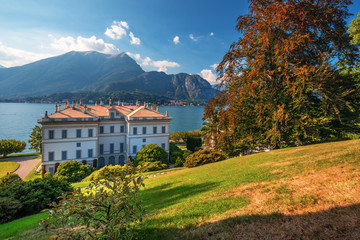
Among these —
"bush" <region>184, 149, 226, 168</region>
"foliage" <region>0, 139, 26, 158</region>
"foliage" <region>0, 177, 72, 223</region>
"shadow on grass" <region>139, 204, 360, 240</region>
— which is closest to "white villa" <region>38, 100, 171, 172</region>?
"foliage" <region>0, 177, 72, 223</region>

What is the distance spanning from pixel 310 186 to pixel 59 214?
7.85m

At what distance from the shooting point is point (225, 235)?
4.45 metres

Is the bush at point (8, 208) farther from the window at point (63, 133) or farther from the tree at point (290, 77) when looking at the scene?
the window at point (63, 133)

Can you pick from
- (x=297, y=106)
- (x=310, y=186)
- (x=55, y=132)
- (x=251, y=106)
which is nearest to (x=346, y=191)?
(x=310, y=186)

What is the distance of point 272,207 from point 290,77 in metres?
12.6

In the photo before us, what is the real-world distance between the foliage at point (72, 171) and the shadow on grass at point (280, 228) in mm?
22859

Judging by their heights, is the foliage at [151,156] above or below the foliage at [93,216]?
below

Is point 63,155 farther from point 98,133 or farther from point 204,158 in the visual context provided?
point 204,158

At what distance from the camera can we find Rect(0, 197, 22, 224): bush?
1147 cm

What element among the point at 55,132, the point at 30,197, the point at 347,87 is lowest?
the point at 30,197

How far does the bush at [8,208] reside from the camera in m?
11.5

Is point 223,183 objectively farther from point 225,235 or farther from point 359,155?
point 359,155

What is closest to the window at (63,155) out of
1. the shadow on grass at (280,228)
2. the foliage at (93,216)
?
the shadow on grass at (280,228)

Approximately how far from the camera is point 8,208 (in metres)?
11.7
